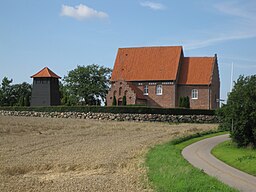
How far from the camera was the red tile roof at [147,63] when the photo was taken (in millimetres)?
81375

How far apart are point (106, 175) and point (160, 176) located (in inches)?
111

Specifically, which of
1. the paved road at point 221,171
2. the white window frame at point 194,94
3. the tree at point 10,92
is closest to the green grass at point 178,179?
the paved road at point 221,171

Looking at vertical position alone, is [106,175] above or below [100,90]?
below

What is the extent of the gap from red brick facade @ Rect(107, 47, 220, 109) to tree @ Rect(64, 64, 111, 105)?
58.7 feet

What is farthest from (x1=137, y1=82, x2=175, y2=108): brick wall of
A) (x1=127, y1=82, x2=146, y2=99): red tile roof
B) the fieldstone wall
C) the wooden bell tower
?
the wooden bell tower

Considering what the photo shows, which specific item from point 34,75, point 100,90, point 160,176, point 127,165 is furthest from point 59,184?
point 100,90

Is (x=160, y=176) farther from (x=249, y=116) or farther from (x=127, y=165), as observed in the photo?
(x=249, y=116)

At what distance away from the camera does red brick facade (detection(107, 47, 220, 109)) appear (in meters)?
78.4

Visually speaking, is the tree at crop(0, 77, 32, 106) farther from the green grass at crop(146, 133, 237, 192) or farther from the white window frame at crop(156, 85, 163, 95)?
the green grass at crop(146, 133, 237, 192)

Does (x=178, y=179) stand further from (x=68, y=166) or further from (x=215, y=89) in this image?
(x=215, y=89)

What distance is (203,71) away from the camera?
80.8 m

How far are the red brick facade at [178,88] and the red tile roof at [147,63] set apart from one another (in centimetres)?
55

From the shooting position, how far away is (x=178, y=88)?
8062 centimetres

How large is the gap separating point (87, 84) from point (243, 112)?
70.8 m
